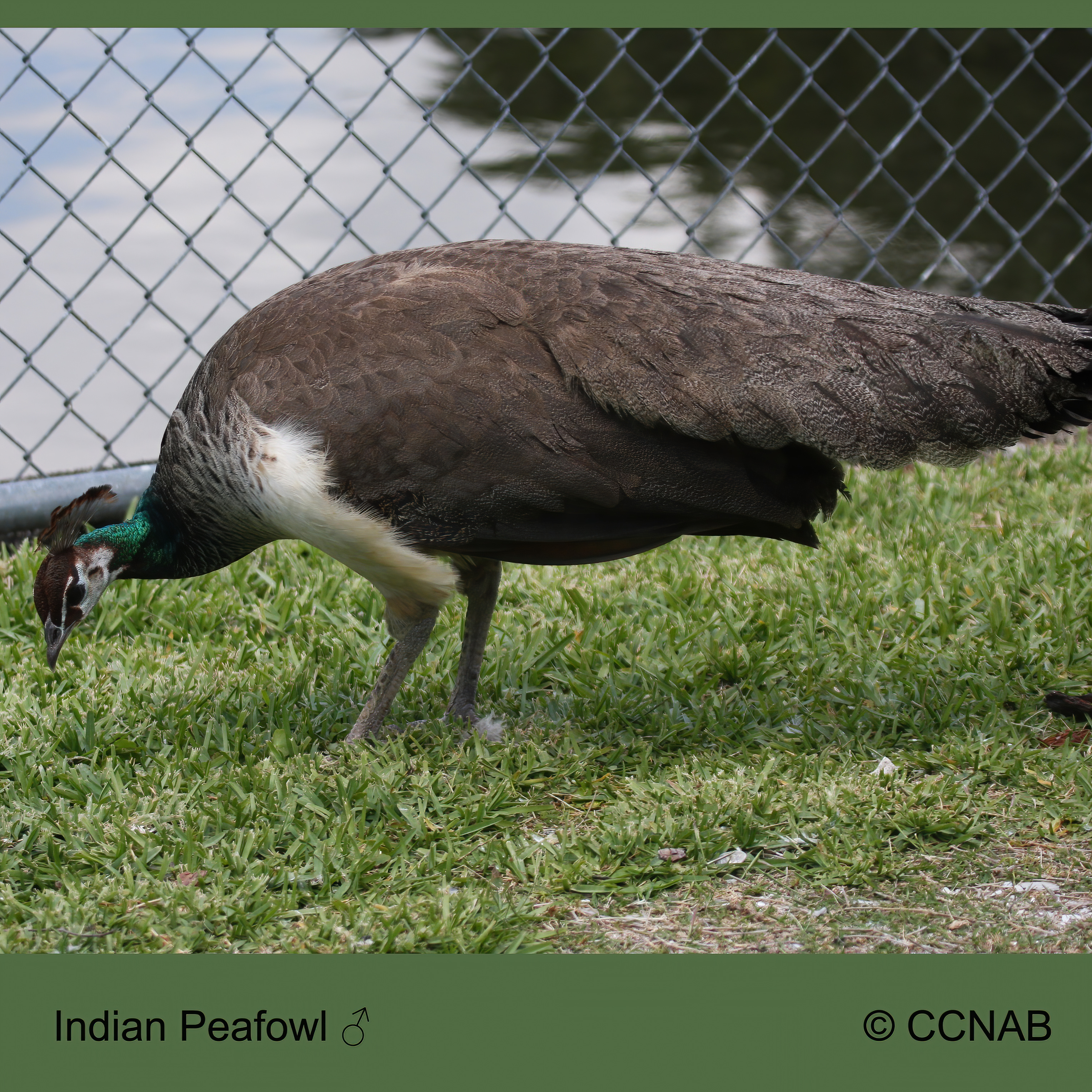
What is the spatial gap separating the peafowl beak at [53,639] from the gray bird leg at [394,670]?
851mm

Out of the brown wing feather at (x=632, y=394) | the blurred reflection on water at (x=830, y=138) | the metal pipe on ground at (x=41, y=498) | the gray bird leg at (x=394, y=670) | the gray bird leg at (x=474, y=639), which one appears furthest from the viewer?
the blurred reflection on water at (x=830, y=138)

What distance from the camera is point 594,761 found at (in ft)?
11.4

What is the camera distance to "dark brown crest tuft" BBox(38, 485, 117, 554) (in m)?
3.69

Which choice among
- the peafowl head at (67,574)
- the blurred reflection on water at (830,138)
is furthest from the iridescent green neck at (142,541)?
the blurred reflection on water at (830,138)

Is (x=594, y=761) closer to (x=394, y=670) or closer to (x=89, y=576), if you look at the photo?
(x=394, y=670)

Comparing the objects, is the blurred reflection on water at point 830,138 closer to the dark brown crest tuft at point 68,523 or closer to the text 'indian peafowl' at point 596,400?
the text 'indian peafowl' at point 596,400

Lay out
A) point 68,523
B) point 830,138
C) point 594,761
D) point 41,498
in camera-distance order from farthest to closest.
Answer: point 830,138 → point 41,498 → point 68,523 → point 594,761

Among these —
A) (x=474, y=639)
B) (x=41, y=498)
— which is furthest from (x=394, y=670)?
(x=41, y=498)

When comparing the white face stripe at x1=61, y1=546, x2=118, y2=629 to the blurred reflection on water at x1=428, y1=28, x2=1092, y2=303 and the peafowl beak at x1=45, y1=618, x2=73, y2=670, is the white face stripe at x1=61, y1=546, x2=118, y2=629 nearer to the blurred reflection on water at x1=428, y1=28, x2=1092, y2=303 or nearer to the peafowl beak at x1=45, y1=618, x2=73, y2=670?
the peafowl beak at x1=45, y1=618, x2=73, y2=670

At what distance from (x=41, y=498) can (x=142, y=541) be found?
138 centimetres

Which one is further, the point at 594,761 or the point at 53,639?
the point at 53,639

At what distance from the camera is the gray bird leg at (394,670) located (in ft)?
11.8

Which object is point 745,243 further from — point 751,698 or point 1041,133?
point 751,698
